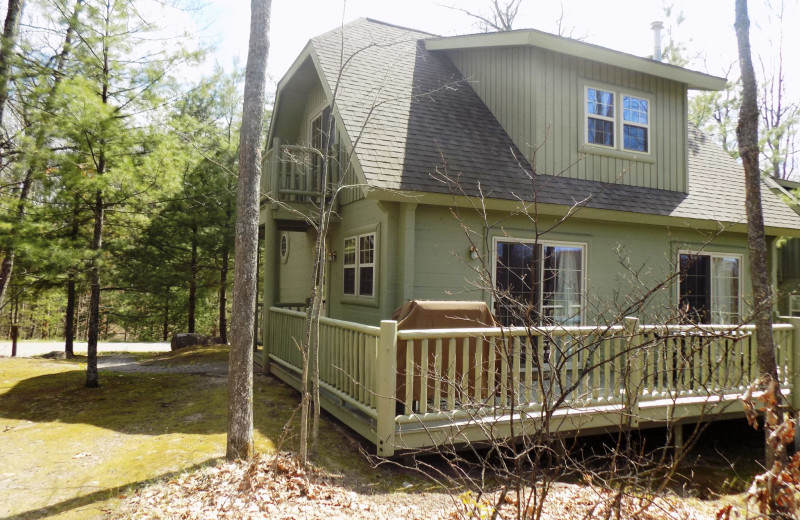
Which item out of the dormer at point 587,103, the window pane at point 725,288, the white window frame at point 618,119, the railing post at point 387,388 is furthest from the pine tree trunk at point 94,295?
the window pane at point 725,288

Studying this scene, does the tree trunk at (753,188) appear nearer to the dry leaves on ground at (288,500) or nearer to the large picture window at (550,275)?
the dry leaves on ground at (288,500)

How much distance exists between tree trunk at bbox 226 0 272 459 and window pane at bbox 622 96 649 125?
7.13m

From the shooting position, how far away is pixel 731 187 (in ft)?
34.7

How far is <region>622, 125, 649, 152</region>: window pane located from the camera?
9.49 m

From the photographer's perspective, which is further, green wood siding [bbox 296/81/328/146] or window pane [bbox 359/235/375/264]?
green wood siding [bbox 296/81/328/146]

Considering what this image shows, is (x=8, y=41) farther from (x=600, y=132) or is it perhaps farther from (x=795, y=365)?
(x=795, y=365)

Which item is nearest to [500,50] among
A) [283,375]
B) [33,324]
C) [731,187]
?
[731,187]

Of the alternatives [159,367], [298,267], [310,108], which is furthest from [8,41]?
[298,267]

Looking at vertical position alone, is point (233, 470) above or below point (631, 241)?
below

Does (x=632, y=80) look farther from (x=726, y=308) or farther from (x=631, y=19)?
(x=631, y=19)

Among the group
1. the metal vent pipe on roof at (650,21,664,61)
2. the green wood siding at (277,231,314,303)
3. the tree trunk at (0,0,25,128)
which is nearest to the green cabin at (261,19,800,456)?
the green wood siding at (277,231,314,303)

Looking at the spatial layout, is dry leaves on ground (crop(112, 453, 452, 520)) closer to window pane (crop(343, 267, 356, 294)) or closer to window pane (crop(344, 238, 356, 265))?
window pane (crop(343, 267, 356, 294))

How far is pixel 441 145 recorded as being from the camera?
825 centimetres

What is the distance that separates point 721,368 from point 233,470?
20.5 ft
